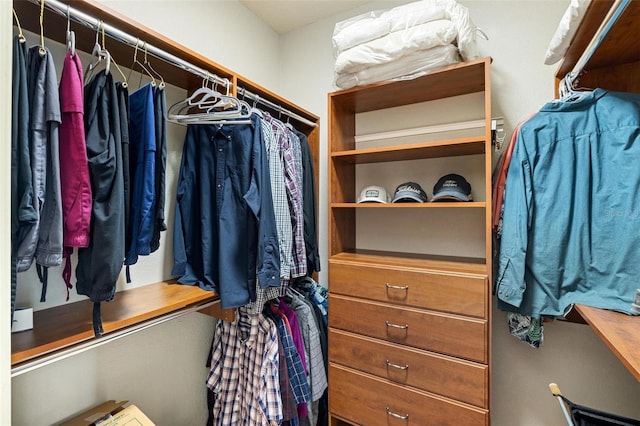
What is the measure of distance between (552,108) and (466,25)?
497 millimetres

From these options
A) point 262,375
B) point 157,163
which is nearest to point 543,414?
point 262,375

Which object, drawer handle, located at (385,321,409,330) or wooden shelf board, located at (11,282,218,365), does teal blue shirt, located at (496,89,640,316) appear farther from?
wooden shelf board, located at (11,282,218,365)

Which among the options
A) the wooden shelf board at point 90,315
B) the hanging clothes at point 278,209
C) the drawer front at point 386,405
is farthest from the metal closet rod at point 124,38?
the drawer front at point 386,405

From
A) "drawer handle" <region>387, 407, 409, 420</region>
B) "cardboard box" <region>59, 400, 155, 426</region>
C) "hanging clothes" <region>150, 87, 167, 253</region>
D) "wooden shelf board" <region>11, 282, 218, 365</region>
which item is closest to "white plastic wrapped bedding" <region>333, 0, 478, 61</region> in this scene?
"hanging clothes" <region>150, 87, 167, 253</region>

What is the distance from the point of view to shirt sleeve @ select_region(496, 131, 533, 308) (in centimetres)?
112

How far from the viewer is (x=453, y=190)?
1.36 metres

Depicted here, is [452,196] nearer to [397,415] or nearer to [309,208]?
[309,208]

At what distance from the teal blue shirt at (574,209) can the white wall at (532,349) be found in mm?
439

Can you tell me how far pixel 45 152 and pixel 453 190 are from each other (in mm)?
1464

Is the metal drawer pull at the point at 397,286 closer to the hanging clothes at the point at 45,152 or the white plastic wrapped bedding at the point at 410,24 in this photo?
the white plastic wrapped bedding at the point at 410,24

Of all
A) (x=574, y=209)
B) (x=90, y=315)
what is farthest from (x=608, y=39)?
(x=90, y=315)

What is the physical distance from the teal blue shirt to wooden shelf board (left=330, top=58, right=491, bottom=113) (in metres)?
0.38

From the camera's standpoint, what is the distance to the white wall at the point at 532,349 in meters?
1.36

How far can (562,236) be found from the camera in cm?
→ 108
